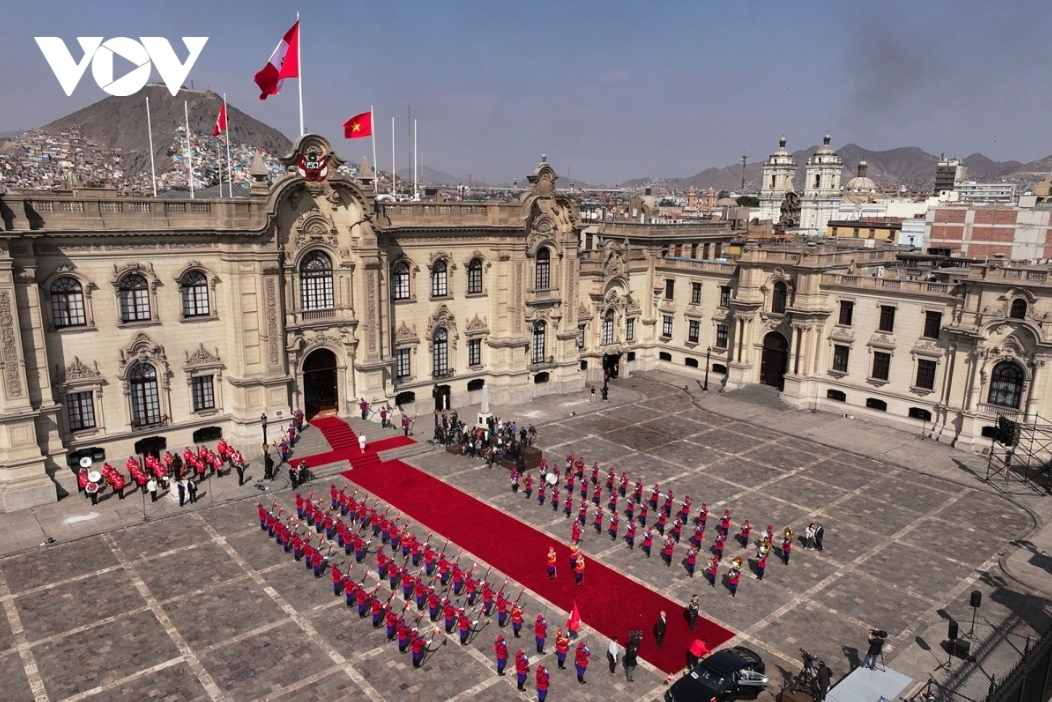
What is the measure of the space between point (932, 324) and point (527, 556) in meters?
31.0

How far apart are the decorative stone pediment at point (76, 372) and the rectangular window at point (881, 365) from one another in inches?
1806

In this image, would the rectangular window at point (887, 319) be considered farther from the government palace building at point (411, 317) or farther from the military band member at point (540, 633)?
the military band member at point (540, 633)

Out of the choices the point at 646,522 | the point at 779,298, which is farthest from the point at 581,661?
the point at 779,298

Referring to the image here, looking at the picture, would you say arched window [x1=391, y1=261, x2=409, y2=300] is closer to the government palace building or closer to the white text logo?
the government palace building

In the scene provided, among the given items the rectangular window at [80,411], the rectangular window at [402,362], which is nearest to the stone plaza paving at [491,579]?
the rectangular window at [80,411]

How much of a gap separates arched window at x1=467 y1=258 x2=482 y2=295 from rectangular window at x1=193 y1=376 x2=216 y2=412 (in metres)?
17.5

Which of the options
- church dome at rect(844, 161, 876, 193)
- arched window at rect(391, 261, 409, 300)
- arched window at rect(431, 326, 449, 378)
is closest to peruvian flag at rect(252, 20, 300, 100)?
arched window at rect(391, 261, 409, 300)

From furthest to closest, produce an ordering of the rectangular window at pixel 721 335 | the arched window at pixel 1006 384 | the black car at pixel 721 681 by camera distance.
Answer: the rectangular window at pixel 721 335 → the arched window at pixel 1006 384 → the black car at pixel 721 681

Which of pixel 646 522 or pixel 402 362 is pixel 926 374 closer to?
pixel 646 522

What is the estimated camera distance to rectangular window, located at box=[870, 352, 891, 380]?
47.9 meters

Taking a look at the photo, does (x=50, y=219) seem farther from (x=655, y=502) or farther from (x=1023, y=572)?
(x=1023, y=572)

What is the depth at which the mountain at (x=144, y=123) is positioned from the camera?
168m

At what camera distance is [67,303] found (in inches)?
1373

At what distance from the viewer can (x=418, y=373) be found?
4809cm
